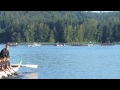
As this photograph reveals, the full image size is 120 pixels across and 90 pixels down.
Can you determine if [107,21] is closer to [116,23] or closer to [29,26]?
[116,23]

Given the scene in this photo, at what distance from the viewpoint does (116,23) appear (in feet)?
53.9

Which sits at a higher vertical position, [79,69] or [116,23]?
[116,23]
